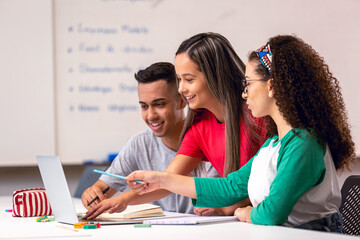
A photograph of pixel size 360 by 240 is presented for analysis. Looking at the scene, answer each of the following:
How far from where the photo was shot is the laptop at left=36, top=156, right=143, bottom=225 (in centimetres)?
129

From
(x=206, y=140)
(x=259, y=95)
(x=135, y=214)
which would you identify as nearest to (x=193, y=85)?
(x=206, y=140)

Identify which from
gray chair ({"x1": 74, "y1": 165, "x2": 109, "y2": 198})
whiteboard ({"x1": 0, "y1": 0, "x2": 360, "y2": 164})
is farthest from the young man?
whiteboard ({"x1": 0, "y1": 0, "x2": 360, "y2": 164})

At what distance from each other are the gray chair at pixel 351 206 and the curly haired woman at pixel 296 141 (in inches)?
14.2

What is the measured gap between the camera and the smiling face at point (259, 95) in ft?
4.16

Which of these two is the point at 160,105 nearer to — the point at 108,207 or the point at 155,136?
the point at 155,136

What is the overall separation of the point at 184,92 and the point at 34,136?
5.07 ft

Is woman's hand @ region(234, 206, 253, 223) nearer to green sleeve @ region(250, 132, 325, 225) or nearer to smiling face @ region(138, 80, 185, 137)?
green sleeve @ region(250, 132, 325, 225)

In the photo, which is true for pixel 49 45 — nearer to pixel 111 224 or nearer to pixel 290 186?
pixel 111 224

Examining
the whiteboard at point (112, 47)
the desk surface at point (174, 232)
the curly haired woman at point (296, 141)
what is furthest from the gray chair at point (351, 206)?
the whiteboard at point (112, 47)

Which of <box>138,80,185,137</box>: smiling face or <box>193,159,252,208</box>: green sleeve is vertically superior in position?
<box>138,80,185,137</box>: smiling face

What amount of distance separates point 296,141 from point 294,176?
0.09m

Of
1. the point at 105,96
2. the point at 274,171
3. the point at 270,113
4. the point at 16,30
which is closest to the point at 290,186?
the point at 274,171

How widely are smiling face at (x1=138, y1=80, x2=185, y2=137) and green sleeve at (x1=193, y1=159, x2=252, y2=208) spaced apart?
569 millimetres

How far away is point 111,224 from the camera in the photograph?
52.3 inches
